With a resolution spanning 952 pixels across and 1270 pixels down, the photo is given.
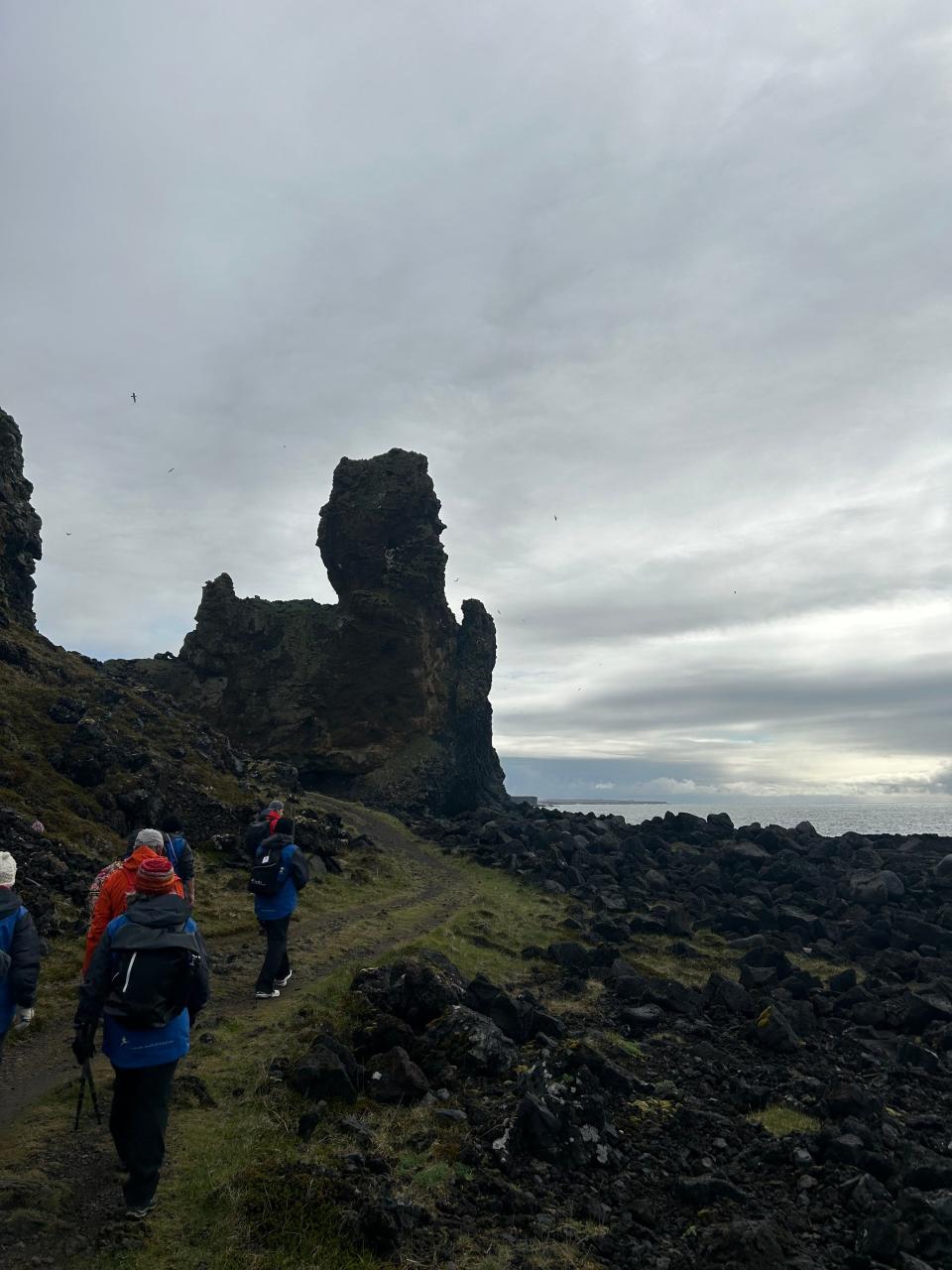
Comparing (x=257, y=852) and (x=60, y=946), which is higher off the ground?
(x=257, y=852)

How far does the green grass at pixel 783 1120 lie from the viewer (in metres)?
11.7

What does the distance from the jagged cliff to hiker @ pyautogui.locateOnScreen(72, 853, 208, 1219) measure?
58488 millimetres

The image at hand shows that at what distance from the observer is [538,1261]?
7.11 meters

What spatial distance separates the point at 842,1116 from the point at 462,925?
12.9 m

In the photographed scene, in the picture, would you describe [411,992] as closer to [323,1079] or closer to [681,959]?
[323,1079]

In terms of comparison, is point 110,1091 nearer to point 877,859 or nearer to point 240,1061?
point 240,1061

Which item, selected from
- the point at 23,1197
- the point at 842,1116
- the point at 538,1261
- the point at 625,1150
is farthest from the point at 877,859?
the point at 23,1197

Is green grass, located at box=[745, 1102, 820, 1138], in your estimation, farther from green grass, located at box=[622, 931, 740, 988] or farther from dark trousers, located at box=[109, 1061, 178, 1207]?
dark trousers, located at box=[109, 1061, 178, 1207]

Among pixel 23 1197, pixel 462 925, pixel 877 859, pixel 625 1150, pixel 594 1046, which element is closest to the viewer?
pixel 23 1197

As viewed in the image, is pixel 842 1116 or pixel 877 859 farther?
pixel 877 859

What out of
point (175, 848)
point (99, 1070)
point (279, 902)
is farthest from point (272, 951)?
point (99, 1070)

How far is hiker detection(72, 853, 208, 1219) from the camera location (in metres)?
6.56

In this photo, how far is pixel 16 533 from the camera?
136 feet

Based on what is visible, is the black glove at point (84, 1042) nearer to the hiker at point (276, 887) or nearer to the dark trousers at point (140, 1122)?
the dark trousers at point (140, 1122)
